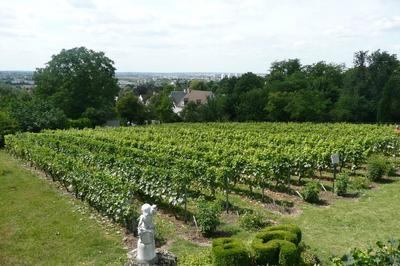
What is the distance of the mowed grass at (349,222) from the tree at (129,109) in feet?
167

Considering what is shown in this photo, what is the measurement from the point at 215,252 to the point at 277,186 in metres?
8.47

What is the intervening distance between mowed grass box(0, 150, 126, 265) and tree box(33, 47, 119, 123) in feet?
122

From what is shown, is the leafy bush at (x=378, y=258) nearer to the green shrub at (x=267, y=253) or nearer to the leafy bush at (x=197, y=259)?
the green shrub at (x=267, y=253)

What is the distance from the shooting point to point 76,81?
53625 millimetres

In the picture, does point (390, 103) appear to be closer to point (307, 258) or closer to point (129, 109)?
point (129, 109)

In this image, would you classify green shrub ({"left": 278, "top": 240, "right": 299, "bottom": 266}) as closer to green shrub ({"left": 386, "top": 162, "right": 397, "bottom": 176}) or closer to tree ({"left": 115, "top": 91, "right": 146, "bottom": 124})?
green shrub ({"left": 386, "top": 162, "right": 397, "bottom": 176})

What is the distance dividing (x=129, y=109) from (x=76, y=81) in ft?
37.1

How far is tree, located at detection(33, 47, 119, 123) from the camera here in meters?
53.1

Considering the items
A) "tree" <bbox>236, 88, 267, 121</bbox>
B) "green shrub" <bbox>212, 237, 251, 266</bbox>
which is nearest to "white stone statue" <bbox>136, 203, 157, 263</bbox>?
"green shrub" <bbox>212, 237, 251, 266</bbox>

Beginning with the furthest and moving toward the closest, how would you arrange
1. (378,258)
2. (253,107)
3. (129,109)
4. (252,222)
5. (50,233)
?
(129,109) < (253,107) < (50,233) < (252,222) < (378,258)

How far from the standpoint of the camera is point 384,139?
843 inches

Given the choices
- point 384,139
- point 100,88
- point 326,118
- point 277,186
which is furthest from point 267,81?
point 277,186

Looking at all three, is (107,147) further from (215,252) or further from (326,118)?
(326,118)

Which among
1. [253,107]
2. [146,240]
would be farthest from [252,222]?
[253,107]
